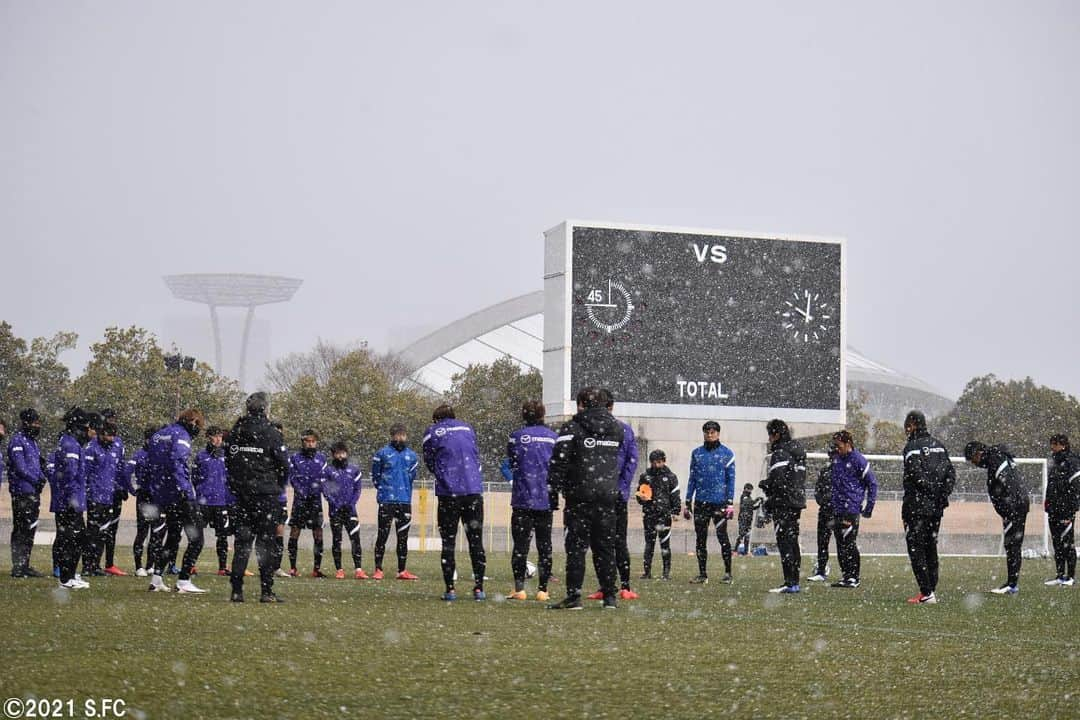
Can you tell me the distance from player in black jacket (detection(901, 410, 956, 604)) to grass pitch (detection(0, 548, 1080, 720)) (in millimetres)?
597

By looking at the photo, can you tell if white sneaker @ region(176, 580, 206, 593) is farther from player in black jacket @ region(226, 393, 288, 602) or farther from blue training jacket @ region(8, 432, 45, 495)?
blue training jacket @ region(8, 432, 45, 495)

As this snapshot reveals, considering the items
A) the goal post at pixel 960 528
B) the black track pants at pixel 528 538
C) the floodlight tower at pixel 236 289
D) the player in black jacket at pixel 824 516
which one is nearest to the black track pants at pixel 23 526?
the black track pants at pixel 528 538

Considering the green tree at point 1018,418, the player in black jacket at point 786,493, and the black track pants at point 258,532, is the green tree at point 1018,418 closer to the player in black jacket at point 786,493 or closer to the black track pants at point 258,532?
the player in black jacket at point 786,493

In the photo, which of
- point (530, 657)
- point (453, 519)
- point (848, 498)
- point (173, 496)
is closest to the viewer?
point (530, 657)

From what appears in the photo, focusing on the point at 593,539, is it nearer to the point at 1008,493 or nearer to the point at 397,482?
the point at 397,482

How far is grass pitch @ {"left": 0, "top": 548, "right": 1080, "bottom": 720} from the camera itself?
6352 mm

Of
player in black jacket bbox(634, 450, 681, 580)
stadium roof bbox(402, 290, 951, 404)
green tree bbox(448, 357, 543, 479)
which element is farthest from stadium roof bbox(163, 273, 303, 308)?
player in black jacket bbox(634, 450, 681, 580)

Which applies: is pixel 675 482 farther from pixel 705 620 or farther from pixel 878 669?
pixel 878 669

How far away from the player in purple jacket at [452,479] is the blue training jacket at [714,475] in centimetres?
426

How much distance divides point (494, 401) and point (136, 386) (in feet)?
59.5

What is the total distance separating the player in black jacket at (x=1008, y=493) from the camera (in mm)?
14617

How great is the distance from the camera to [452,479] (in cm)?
1219

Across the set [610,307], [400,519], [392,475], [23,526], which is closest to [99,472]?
[23,526]

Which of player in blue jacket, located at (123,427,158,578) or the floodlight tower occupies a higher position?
the floodlight tower
